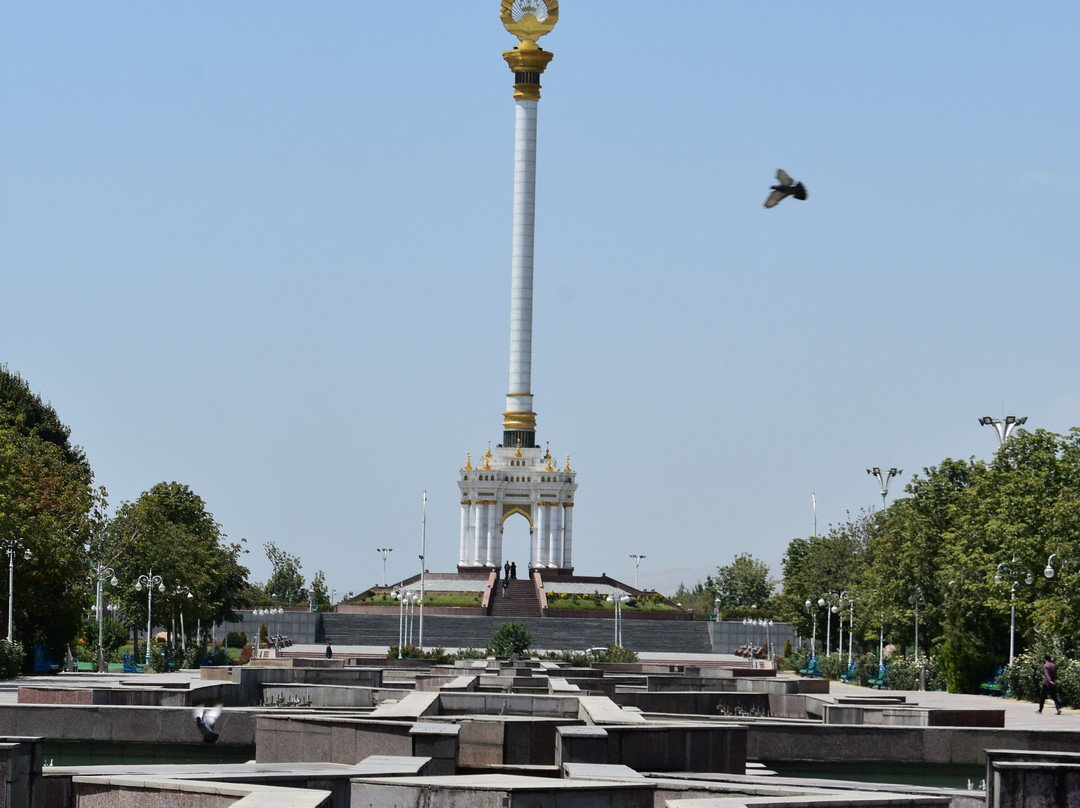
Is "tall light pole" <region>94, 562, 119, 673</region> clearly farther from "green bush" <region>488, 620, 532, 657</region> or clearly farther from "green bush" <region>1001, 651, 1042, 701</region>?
"green bush" <region>1001, 651, 1042, 701</region>

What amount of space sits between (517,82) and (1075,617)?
63.6m

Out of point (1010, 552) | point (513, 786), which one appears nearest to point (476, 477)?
point (1010, 552)

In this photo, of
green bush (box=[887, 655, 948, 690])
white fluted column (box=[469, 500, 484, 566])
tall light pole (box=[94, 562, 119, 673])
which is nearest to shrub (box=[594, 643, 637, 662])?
green bush (box=[887, 655, 948, 690])

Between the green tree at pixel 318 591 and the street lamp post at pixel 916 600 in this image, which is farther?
the green tree at pixel 318 591

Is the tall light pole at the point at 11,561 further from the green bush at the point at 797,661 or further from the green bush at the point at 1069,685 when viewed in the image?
the green bush at the point at 797,661

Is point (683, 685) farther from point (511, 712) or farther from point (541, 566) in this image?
point (541, 566)

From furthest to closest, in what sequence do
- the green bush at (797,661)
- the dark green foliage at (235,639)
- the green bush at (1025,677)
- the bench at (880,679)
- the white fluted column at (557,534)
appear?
the white fluted column at (557,534) → the dark green foliage at (235,639) → the green bush at (797,661) → the bench at (880,679) → the green bush at (1025,677)

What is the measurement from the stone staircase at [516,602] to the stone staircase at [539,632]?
3.22 metres

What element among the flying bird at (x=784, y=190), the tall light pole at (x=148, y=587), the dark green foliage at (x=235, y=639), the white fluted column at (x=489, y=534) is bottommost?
the dark green foliage at (x=235, y=639)

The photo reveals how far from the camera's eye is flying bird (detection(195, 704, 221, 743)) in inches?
690

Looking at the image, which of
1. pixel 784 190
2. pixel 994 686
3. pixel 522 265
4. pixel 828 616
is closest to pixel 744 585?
pixel 522 265

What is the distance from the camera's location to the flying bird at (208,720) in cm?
1753

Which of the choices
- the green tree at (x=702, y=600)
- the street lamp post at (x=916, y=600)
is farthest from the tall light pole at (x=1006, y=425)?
the green tree at (x=702, y=600)

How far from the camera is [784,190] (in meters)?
18.2
